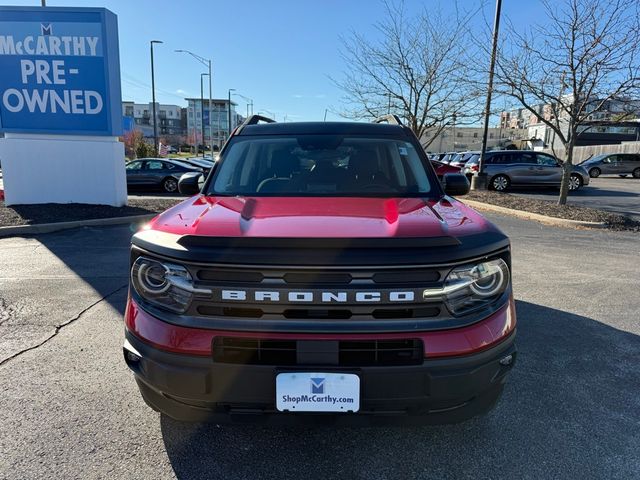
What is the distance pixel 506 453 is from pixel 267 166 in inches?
99.0

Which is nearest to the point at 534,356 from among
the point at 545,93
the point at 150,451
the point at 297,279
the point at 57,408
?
the point at 297,279

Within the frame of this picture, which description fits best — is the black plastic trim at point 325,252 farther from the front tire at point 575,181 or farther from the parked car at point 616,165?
the parked car at point 616,165

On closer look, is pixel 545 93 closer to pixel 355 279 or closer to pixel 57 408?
pixel 355 279

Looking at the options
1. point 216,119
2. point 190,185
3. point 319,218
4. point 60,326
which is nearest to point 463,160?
point 190,185

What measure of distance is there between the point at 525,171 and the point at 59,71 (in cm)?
1596

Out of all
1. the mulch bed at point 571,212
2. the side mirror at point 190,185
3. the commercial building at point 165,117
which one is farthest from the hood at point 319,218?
the commercial building at point 165,117

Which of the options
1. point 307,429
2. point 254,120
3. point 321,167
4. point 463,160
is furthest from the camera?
point 463,160

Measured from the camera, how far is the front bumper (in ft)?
6.29

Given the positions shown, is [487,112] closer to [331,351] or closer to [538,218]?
[538,218]

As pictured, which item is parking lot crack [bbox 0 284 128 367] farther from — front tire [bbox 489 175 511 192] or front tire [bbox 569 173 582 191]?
front tire [bbox 569 173 582 191]

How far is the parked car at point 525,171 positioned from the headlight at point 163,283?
1742 centimetres

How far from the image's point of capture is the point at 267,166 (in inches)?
138

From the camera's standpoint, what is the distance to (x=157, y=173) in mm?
17047

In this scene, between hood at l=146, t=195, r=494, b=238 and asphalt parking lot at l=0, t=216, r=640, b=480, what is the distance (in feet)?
3.97
